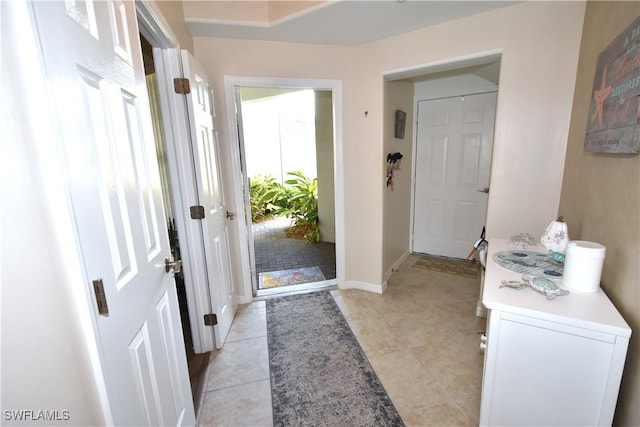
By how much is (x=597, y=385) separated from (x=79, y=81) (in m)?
1.83

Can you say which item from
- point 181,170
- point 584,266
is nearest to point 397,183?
point 584,266

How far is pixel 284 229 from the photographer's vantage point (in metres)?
→ 5.20

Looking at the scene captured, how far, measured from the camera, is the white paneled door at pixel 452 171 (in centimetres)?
305

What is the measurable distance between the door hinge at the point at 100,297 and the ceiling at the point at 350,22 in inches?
75.9

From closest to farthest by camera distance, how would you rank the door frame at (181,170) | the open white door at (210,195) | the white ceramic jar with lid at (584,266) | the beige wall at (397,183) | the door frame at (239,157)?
the white ceramic jar with lid at (584,266) → the door frame at (181,170) → the open white door at (210,195) → the door frame at (239,157) → the beige wall at (397,183)

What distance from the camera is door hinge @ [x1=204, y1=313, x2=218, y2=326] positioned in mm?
1931

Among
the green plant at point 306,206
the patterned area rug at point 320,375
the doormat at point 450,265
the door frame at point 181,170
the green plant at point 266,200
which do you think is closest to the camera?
the patterned area rug at point 320,375

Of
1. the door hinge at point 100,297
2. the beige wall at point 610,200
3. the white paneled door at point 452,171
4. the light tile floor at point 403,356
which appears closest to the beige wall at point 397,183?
the white paneled door at point 452,171

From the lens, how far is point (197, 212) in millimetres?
1763

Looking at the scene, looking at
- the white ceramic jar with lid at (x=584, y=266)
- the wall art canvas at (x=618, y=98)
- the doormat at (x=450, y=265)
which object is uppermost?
the wall art canvas at (x=618, y=98)

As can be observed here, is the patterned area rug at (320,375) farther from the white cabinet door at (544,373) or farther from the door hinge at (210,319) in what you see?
the white cabinet door at (544,373)

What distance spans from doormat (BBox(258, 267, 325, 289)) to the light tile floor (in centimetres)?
40

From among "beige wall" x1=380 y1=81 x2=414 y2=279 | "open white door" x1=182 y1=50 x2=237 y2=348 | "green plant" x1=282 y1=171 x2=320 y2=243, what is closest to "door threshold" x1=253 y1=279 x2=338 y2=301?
"open white door" x1=182 y1=50 x2=237 y2=348

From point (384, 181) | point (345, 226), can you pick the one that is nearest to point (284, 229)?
point (345, 226)
